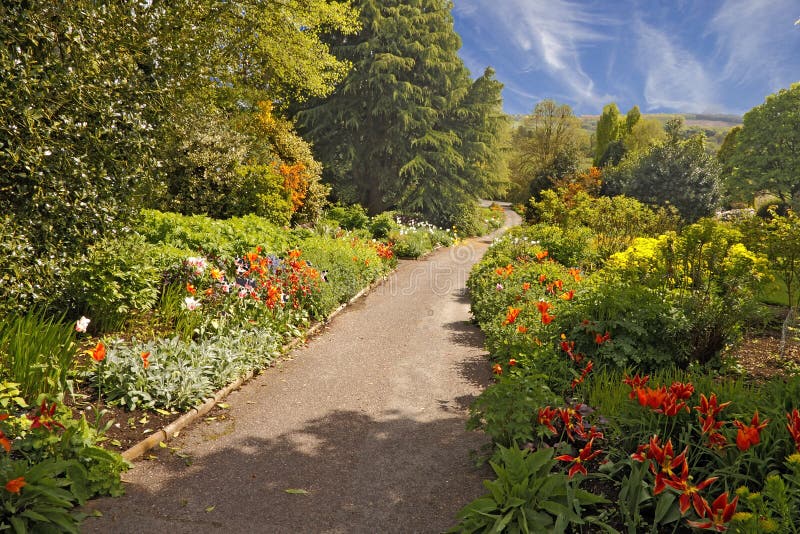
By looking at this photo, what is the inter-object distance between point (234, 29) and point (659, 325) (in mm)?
14601

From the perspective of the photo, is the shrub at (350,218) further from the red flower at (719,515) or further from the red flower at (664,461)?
the red flower at (719,515)

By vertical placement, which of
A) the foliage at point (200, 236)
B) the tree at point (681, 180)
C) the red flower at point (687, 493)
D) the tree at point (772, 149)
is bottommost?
the red flower at point (687, 493)

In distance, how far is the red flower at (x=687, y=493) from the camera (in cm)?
262

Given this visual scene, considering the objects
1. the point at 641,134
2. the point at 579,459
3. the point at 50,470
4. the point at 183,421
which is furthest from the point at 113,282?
the point at 641,134

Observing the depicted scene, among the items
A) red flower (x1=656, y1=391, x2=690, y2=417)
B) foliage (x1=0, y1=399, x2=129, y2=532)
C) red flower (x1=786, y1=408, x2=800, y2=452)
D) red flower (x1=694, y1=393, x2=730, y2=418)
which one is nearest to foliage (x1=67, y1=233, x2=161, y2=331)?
foliage (x1=0, y1=399, x2=129, y2=532)

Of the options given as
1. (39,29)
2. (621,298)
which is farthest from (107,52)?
(621,298)

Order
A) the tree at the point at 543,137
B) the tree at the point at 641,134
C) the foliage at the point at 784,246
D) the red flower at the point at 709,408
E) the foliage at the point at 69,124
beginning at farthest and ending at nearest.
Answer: the tree at the point at 543,137 < the tree at the point at 641,134 < the foliage at the point at 784,246 < the foliage at the point at 69,124 < the red flower at the point at 709,408

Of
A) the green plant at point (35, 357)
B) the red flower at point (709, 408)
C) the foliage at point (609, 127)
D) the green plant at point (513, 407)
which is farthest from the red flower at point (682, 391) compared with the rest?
the foliage at point (609, 127)

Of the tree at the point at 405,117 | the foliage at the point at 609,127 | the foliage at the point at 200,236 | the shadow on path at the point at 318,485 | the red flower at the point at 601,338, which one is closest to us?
the shadow on path at the point at 318,485

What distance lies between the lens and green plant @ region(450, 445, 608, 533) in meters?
2.85

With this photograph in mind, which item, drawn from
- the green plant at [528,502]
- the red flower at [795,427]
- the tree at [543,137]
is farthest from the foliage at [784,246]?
the tree at [543,137]

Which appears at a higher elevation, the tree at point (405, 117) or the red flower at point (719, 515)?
the tree at point (405, 117)

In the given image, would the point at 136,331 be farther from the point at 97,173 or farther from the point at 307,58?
the point at 307,58

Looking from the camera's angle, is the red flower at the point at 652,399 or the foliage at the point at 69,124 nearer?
the red flower at the point at 652,399
